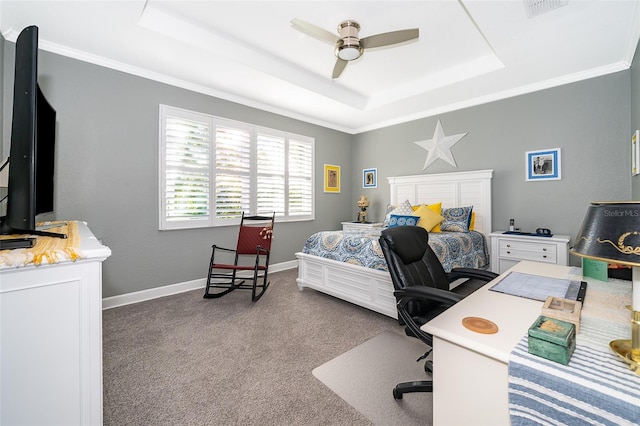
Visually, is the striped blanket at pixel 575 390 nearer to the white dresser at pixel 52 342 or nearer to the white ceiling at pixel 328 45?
the white dresser at pixel 52 342

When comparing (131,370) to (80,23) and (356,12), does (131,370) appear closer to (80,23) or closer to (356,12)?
(80,23)

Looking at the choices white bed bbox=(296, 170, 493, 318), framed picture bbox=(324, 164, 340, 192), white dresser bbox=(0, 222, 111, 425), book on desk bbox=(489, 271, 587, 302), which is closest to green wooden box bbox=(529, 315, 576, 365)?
book on desk bbox=(489, 271, 587, 302)

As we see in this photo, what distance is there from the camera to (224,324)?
8.48 feet

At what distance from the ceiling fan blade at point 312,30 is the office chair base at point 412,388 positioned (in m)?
2.61

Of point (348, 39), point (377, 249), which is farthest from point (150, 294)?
point (348, 39)

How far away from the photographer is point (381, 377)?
182 centimetres

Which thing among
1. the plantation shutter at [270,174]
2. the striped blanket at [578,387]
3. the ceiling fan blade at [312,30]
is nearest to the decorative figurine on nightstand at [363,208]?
the plantation shutter at [270,174]

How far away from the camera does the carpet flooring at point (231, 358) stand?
1520 millimetres

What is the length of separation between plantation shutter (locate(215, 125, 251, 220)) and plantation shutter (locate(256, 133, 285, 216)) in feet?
0.63

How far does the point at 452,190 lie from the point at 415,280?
3028 millimetres

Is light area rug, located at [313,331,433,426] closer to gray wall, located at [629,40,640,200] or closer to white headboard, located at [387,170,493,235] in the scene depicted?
white headboard, located at [387,170,493,235]

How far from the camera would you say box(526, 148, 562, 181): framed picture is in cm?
338

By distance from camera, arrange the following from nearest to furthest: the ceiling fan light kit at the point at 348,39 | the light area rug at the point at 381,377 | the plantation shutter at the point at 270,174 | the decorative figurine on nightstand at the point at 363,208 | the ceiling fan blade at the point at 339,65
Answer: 1. the light area rug at the point at 381,377
2. the ceiling fan light kit at the point at 348,39
3. the ceiling fan blade at the point at 339,65
4. the plantation shutter at the point at 270,174
5. the decorative figurine on nightstand at the point at 363,208

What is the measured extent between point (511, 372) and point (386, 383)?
4.04ft
